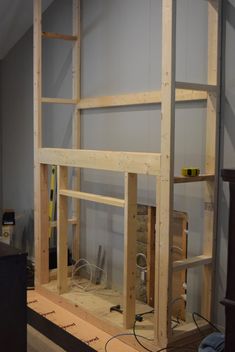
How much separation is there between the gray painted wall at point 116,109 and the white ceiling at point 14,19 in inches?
3.9

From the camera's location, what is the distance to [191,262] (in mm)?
3281

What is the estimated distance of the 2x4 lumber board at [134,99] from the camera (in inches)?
138

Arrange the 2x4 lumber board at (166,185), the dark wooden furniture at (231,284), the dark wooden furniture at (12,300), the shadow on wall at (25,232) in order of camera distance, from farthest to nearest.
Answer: the shadow on wall at (25,232) < the 2x4 lumber board at (166,185) < the dark wooden furniture at (12,300) < the dark wooden furniture at (231,284)

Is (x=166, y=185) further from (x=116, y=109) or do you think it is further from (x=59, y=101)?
(x=59, y=101)

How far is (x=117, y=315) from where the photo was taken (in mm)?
3775

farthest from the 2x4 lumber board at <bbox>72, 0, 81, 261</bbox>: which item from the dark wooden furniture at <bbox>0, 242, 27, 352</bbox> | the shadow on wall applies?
the dark wooden furniture at <bbox>0, 242, 27, 352</bbox>

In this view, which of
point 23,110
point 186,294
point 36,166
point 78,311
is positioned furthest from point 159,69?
point 23,110

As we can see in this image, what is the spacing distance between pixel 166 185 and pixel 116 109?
1465 mm

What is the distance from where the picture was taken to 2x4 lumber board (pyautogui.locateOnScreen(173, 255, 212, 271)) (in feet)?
10.5

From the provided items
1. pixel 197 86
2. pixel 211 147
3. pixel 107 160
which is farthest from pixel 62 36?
pixel 211 147

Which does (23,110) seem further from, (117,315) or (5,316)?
(5,316)

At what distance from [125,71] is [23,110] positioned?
2046 millimetres

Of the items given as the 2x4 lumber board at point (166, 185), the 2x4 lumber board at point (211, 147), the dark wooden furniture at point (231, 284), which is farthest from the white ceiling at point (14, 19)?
the dark wooden furniture at point (231, 284)

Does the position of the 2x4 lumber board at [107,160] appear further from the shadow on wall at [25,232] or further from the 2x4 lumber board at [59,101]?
the shadow on wall at [25,232]
